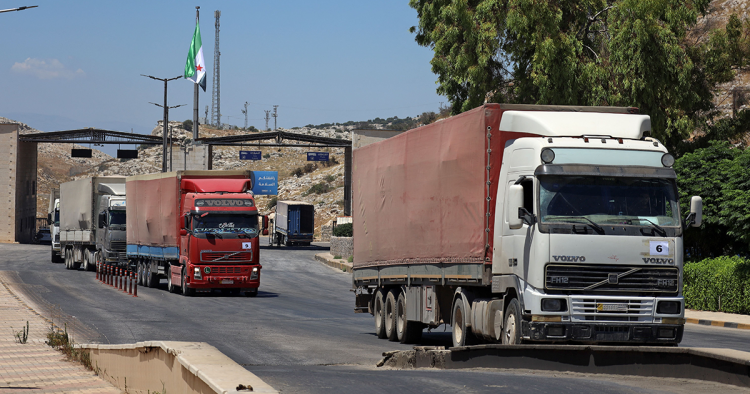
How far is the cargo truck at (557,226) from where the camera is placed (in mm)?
12695

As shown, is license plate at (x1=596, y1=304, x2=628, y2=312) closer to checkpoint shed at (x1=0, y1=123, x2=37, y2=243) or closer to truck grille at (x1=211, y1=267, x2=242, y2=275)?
truck grille at (x1=211, y1=267, x2=242, y2=275)

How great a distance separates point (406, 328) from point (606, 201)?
21.4 feet

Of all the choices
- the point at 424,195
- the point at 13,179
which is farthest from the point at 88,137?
the point at 424,195

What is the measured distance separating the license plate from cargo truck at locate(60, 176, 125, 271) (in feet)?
106

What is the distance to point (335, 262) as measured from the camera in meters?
52.4

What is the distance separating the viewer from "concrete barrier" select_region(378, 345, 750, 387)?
10.6m

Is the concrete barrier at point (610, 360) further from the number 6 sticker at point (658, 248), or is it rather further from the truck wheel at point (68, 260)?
the truck wheel at point (68, 260)

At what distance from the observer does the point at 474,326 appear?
14734 millimetres

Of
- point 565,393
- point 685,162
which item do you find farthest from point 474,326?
point 685,162

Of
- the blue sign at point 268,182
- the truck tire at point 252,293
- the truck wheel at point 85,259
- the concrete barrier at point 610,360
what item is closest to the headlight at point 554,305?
the concrete barrier at point 610,360

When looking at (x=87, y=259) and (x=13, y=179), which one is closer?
(x=87, y=259)

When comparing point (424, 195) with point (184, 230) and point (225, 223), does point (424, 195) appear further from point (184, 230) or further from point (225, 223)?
point (184, 230)

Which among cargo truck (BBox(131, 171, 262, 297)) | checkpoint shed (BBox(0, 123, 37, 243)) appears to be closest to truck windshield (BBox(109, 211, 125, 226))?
cargo truck (BBox(131, 171, 262, 297))

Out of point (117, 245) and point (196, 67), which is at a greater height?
point (196, 67)
